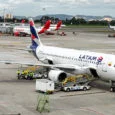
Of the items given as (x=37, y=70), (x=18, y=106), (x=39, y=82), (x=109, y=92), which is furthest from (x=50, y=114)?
(x=37, y=70)

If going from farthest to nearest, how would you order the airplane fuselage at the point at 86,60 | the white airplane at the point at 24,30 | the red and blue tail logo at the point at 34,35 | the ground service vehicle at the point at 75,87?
the white airplane at the point at 24,30
the red and blue tail logo at the point at 34,35
the airplane fuselage at the point at 86,60
the ground service vehicle at the point at 75,87

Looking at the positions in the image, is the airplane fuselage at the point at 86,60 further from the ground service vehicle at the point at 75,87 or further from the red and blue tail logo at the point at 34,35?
the red and blue tail logo at the point at 34,35

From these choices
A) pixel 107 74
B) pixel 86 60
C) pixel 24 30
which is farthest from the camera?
pixel 24 30

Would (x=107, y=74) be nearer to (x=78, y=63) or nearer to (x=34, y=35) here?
(x=78, y=63)

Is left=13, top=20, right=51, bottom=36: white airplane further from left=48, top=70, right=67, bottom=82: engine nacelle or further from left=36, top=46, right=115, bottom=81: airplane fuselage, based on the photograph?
left=48, top=70, right=67, bottom=82: engine nacelle

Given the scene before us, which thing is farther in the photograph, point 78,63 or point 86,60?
point 78,63

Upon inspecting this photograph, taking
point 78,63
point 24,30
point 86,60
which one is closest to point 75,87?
point 86,60

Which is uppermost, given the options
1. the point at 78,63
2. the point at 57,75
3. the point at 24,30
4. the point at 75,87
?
the point at 78,63

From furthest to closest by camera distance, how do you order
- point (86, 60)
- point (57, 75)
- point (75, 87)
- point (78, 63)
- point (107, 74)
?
point (78, 63)
point (86, 60)
point (57, 75)
point (75, 87)
point (107, 74)

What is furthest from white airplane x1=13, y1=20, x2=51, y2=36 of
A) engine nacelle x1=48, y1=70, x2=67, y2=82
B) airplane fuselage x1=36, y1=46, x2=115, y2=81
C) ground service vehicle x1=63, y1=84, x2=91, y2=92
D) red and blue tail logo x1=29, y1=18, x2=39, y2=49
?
ground service vehicle x1=63, y1=84, x2=91, y2=92

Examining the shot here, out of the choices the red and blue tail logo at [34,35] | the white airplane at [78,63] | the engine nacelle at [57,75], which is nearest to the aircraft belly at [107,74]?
the white airplane at [78,63]

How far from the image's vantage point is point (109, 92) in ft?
103

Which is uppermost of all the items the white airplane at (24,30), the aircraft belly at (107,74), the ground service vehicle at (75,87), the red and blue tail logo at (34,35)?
the red and blue tail logo at (34,35)

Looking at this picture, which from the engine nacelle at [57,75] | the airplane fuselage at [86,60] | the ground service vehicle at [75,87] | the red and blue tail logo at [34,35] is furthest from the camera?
the red and blue tail logo at [34,35]
